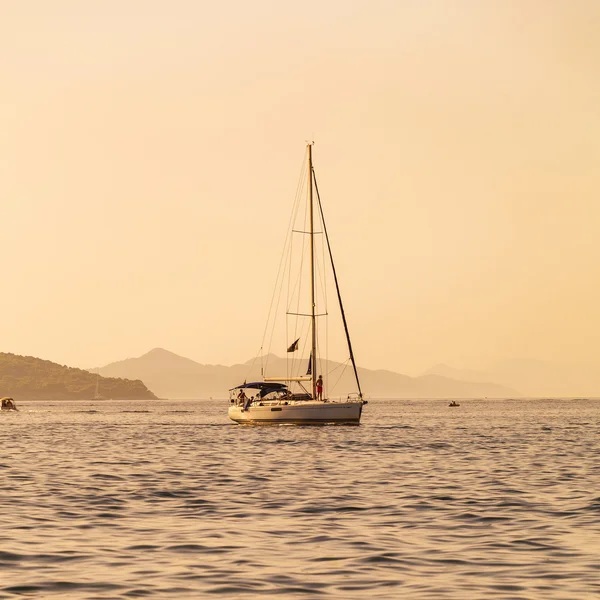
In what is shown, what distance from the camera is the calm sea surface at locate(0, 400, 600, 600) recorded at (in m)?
17.1

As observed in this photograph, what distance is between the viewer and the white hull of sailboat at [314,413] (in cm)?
8294

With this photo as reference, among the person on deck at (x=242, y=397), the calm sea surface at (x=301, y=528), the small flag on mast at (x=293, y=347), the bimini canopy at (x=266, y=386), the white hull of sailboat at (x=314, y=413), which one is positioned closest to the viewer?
the calm sea surface at (x=301, y=528)

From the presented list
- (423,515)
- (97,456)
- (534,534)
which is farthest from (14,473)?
(534,534)

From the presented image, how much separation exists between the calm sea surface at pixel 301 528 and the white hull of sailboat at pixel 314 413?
34.6m

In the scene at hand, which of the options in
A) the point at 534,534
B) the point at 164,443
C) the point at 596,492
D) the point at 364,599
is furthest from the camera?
the point at 164,443

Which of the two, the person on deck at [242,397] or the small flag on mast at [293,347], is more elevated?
the small flag on mast at [293,347]

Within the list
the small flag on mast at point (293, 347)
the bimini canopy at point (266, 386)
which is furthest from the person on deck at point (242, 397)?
the small flag on mast at point (293, 347)

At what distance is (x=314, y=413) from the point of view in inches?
3263

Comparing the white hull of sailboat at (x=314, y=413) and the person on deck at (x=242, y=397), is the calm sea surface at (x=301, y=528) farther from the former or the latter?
the person on deck at (x=242, y=397)

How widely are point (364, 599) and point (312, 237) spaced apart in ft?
256

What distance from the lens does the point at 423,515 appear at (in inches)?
1033

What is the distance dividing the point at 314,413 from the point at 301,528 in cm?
5932

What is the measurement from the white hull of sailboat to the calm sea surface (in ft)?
114

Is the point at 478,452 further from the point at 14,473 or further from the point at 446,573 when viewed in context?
the point at 446,573
